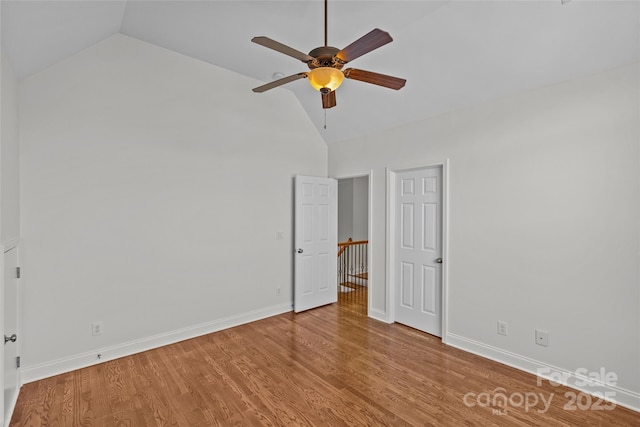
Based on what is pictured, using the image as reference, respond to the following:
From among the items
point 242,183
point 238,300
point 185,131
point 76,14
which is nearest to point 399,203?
point 242,183

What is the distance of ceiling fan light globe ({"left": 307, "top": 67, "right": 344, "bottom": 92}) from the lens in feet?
6.47

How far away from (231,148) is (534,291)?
12.4 ft

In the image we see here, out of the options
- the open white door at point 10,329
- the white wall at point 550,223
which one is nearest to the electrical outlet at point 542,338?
the white wall at point 550,223

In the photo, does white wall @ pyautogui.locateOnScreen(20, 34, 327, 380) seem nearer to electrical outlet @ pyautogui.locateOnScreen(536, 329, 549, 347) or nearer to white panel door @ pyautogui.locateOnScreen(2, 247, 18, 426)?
white panel door @ pyautogui.locateOnScreen(2, 247, 18, 426)

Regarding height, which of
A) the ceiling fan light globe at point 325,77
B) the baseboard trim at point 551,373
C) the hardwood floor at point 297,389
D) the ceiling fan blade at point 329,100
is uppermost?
the ceiling fan blade at point 329,100

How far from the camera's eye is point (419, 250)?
3.96 meters

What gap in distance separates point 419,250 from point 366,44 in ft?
9.25

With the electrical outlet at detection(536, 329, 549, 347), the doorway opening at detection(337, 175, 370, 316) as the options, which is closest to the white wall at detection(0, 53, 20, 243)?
the doorway opening at detection(337, 175, 370, 316)

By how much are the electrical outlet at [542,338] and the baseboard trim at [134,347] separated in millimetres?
3176

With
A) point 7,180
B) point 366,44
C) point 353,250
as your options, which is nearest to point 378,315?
point 353,250

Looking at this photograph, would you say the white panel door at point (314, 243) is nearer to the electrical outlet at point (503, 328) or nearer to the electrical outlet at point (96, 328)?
the electrical outlet at point (96, 328)

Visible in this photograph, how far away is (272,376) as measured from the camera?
2842 mm

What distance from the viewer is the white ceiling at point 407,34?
7.40ft

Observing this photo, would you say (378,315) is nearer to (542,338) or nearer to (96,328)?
(542,338)
